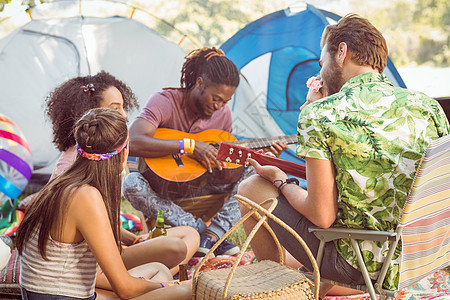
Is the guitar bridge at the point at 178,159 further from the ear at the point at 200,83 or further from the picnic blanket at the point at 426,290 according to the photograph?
the picnic blanket at the point at 426,290

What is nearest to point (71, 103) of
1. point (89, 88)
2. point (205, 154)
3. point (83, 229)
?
point (89, 88)

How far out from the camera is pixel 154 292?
1863mm

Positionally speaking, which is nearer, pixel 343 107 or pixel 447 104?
pixel 343 107

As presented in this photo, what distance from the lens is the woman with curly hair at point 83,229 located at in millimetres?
1749

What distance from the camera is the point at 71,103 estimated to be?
2746mm

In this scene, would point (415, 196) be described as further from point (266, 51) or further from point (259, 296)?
point (266, 51)

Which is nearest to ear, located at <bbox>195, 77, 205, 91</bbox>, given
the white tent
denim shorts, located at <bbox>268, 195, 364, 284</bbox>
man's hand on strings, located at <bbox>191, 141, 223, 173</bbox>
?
man's hand on strings, located at <bbox>191, 141, 223, 173</bbox>

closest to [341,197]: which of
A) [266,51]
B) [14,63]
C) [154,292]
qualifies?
[154,292]

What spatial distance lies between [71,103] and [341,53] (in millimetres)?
1464

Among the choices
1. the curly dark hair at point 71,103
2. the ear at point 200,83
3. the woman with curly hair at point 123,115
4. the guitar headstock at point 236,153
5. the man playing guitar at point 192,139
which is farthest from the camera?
the ear at point 200,83

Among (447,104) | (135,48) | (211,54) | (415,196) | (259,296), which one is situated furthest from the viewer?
(135,48)

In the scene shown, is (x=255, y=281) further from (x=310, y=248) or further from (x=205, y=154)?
(x=205, y=154)

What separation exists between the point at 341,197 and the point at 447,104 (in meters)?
1.75

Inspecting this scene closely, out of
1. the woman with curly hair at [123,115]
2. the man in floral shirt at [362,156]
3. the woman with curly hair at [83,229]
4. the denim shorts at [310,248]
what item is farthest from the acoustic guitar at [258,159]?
the woman with curly hair at [83,229]
